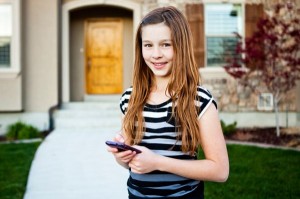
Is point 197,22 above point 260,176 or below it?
above

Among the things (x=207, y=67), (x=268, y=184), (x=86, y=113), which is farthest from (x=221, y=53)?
(x=268, y=184)

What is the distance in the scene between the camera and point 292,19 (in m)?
9.95

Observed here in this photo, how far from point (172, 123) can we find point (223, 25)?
29.3 feet

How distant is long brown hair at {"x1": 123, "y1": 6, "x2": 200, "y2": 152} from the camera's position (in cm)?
171

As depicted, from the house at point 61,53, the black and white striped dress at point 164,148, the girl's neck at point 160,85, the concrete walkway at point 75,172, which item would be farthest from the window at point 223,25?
the black and white striped dress at point 164,148

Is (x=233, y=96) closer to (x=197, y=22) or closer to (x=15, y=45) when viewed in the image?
(x=197, y=22)

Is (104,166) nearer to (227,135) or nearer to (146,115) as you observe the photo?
(227,135)

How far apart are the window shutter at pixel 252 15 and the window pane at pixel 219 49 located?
393mm

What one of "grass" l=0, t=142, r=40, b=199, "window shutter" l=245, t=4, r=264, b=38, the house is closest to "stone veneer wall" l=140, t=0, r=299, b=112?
the house


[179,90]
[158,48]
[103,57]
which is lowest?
[179,90]

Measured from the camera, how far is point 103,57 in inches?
460

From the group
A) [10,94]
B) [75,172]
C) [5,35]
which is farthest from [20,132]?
[75,172]

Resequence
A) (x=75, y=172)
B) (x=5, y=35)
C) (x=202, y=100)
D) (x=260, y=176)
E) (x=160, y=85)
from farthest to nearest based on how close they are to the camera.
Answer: (x=5, y=35), (x=75, y=172), (x=260, y=176), (x=160, y=85), (x=202, y=100)

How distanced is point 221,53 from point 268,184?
5.72 meters
